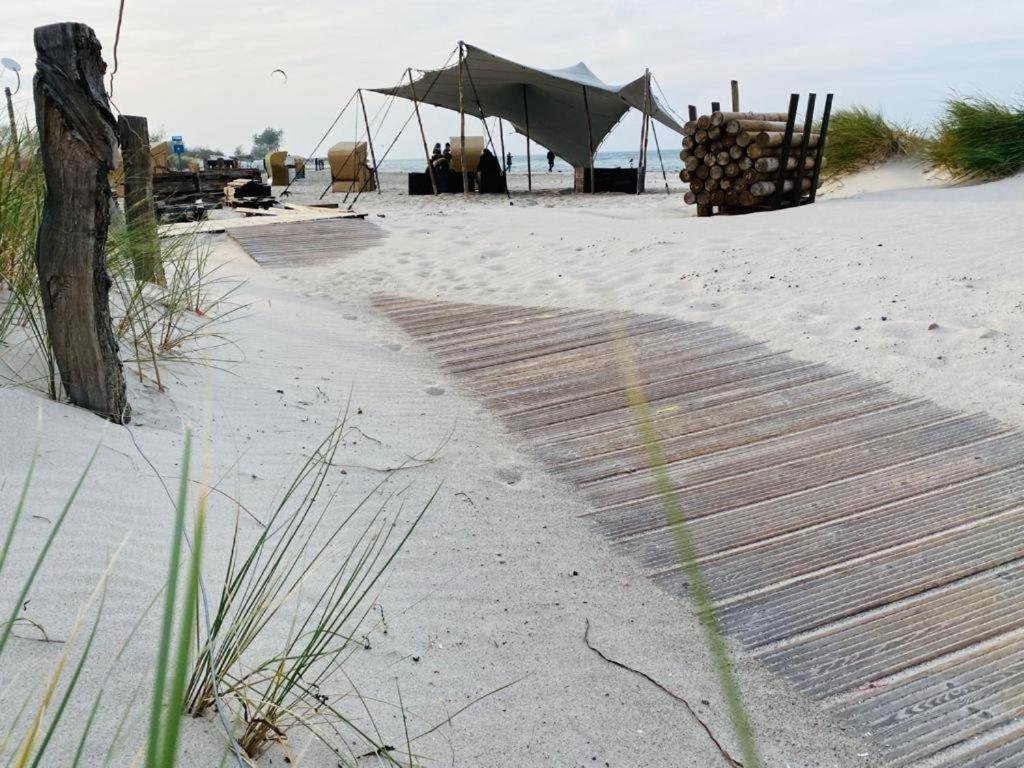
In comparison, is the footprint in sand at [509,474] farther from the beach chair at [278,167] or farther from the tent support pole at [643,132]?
the beach chair at [278,167]

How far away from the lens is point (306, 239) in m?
8.46

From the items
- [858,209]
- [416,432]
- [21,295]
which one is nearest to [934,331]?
[416,432]

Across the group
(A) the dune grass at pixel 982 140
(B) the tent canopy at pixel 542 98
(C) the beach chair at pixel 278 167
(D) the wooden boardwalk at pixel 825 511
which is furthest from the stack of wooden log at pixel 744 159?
(C) the beach chair at pixel 278 167

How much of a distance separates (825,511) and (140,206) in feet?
11.2

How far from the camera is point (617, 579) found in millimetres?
2287

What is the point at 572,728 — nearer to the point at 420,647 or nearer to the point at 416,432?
the point at 420,647

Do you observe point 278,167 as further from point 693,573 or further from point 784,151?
point 693,573

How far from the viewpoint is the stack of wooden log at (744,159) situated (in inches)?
369

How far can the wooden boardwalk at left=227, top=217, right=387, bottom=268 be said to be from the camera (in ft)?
24.9

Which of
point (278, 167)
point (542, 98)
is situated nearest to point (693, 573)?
point (542, 98)

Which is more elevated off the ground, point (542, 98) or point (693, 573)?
point (542, 98)

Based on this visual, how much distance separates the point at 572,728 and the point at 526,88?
17.3m

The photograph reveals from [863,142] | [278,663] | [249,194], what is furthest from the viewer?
[249,194]

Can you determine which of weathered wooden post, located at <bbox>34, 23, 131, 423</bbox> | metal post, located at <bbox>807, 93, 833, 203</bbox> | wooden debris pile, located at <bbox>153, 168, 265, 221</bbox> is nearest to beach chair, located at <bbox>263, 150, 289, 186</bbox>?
wooden debris pile, located at <bbox>153, 168, 265, 221</bbox>
